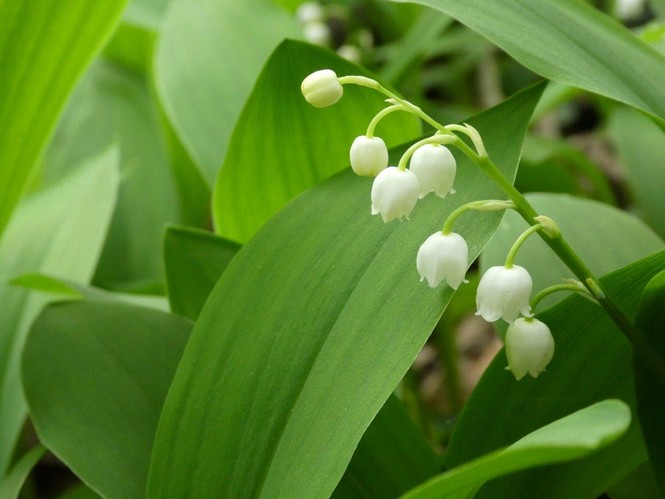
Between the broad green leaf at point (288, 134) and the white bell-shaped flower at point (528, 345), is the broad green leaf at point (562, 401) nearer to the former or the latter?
the white bell-shaped flower at point (528, 345)

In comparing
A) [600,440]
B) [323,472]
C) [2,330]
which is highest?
[600,440]

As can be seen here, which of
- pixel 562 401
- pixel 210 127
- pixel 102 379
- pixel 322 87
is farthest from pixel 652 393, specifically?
pixel 210 127

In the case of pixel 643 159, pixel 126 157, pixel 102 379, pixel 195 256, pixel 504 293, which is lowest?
pixel 126 157

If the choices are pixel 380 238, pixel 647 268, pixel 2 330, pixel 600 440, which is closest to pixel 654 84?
pixel 647 268

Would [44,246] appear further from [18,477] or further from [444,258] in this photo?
[444,258]

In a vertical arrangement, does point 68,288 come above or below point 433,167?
below

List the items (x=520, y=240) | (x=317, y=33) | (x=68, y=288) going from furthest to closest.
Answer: (x=317, y=33)
(x=68, y=288)
(x=520, y=240)

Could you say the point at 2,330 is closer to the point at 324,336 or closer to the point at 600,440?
the point at 324,336

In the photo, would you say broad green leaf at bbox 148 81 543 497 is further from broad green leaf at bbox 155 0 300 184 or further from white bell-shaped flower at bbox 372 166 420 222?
broad green leaf at bbox 155 0 300 184
